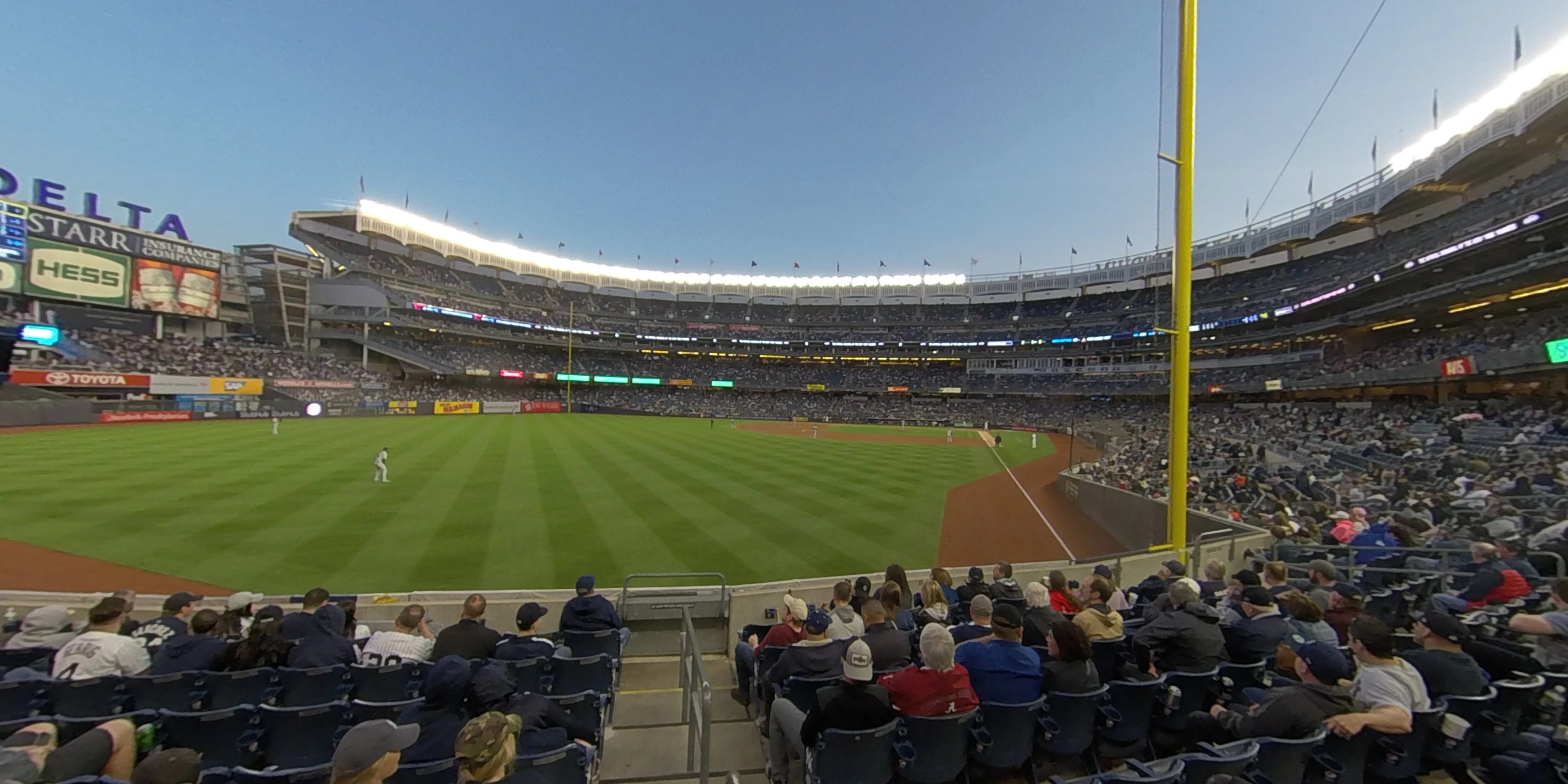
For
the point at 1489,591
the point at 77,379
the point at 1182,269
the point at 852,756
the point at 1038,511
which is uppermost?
the point at 1182,269

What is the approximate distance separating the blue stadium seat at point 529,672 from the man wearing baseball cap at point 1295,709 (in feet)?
17.0

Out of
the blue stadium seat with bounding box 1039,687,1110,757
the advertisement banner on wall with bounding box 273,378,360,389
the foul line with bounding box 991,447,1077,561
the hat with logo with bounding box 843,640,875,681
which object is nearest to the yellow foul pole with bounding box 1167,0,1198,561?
the foul line with bounding box 991,447,1077,561

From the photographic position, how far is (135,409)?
119 feet

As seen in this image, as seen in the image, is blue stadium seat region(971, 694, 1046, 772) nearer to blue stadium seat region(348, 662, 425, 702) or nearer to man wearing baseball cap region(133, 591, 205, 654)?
blue stadium seat region(348, 662, 425, 702)

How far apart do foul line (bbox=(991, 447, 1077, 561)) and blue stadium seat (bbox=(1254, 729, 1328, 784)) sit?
884 centimetres

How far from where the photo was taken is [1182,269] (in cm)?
1009

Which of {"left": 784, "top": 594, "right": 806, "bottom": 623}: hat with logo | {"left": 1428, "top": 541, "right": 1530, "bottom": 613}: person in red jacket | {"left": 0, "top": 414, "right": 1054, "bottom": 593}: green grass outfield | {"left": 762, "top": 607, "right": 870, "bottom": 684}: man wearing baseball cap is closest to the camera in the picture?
{"left": 762, "top": 607, "right": 870, "bottom": 684}: man wearing baseball cap

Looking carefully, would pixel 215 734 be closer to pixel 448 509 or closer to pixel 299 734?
pixel 299 734

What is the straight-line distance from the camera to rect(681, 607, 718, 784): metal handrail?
3.88m

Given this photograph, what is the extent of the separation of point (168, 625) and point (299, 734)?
270cm

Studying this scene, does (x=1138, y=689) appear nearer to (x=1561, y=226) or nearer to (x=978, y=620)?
(x=978, y=620)

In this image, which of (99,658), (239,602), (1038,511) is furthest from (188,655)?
(1038,511)

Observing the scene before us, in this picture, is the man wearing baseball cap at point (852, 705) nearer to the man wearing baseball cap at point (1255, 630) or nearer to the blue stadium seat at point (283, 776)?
the blue stadium seat at point (283, 776)

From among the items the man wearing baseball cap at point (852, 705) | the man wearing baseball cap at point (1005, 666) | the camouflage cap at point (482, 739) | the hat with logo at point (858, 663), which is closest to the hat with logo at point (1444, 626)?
the man wearing baseball cap at point (1005, 666)
